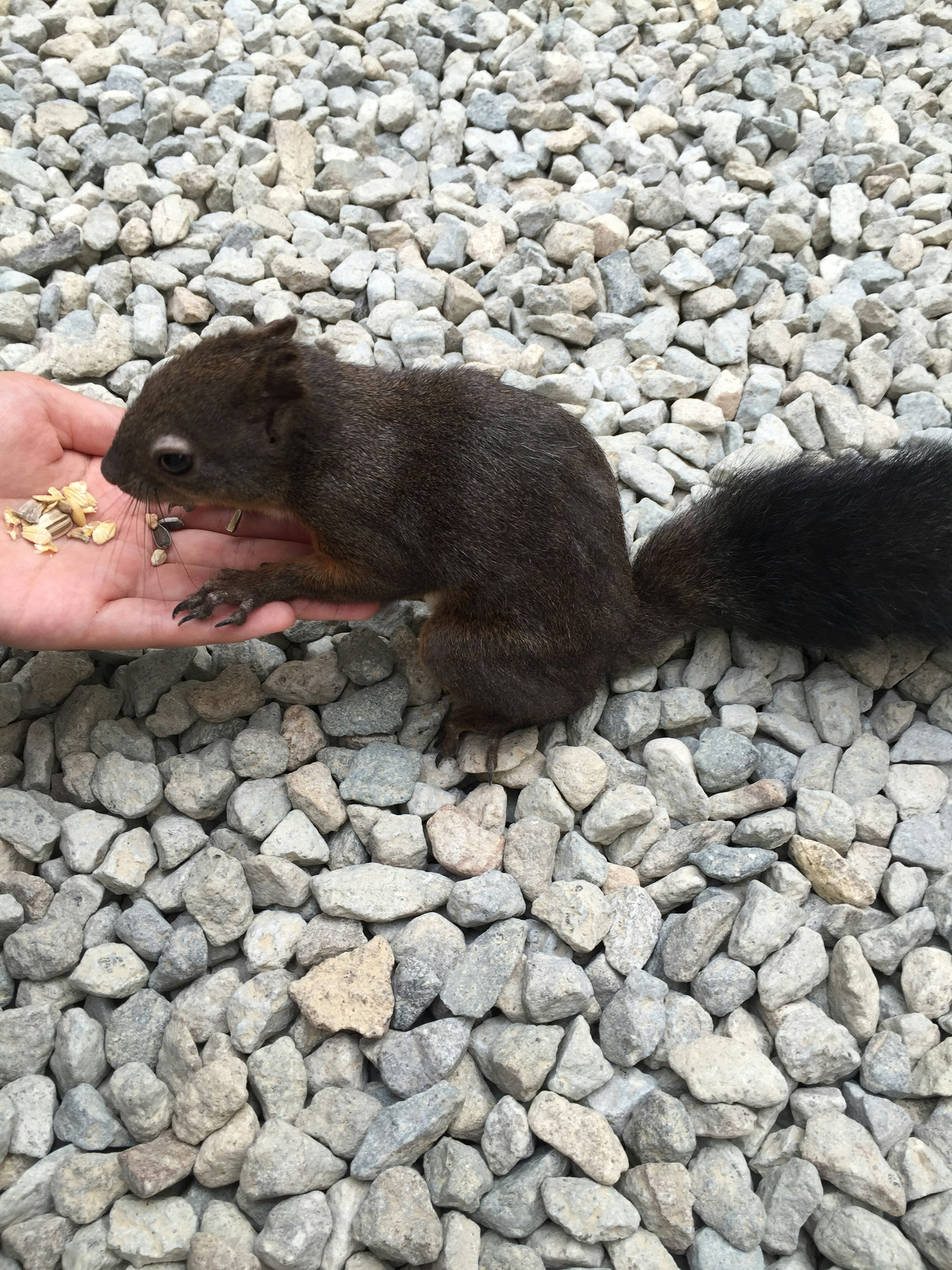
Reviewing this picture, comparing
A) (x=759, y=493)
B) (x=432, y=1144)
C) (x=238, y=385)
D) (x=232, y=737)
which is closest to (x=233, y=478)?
(x=238, y=385)

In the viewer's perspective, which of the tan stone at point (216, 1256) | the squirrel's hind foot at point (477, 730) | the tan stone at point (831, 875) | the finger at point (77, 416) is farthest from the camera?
the finger at point (77, 416)

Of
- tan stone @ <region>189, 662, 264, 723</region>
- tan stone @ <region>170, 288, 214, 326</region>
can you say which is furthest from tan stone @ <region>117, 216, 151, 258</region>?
tan stone @ <region>189, 662, 264, 723</region>

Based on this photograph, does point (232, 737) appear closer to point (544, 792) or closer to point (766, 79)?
point (544, 792)

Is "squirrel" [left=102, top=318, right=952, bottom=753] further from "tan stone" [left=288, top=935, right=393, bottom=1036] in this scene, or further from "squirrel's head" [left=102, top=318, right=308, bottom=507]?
"tan stone" [left=288, top=935, right=393, bottom=1036]

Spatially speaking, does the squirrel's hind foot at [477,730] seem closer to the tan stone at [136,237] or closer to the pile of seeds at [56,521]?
the pile of seeds at [56,521]

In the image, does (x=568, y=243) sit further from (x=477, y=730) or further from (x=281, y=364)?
(x=477, y=730)

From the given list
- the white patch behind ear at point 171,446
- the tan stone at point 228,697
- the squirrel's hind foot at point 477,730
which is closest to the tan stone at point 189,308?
the white patch behind ear at point 171,446

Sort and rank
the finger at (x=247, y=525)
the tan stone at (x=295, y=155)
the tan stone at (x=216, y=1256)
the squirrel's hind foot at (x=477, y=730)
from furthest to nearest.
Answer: the tan stone at (x=295, y=155)
the finger at (x=247, y=525)
the squirrel's hind foot at (x=477, y=730)
the tan stone at (x=216, y=1256)
